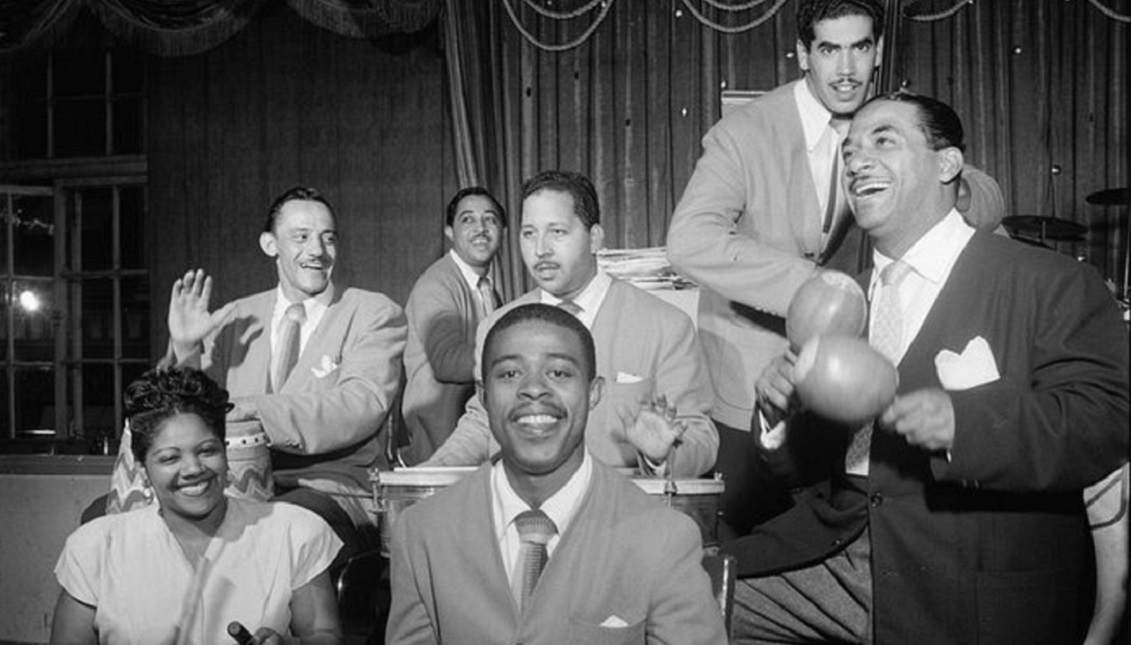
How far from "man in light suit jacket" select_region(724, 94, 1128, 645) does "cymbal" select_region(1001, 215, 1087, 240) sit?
10.2 feet

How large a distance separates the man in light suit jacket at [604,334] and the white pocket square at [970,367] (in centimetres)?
96

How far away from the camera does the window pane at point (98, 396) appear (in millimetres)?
7582

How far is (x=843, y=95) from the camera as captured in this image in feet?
11.1

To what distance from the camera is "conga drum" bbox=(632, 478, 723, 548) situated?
2.95 meters

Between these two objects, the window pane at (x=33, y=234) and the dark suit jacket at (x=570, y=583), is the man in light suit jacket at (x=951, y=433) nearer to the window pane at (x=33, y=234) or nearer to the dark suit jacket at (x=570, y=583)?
the dark suit jacket at (x=570, y=583)

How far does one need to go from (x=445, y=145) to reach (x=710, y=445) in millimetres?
4226

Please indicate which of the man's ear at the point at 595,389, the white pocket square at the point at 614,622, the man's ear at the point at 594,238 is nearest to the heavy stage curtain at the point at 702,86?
the man's ear at the point at 594,238

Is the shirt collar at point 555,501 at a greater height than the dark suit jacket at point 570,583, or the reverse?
the shirt collar at point 555,501

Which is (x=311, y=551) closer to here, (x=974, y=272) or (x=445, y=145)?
(x=974, y=272)

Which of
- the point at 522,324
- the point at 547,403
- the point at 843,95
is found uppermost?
the point at 843,95

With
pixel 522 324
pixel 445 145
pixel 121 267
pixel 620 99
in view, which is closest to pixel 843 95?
pixel 522 324

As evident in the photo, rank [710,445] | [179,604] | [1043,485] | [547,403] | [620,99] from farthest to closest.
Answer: [620,99] → [710,445] → [179,604] → [547,403] → [1043,485]

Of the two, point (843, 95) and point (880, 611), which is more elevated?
point (843, 95)

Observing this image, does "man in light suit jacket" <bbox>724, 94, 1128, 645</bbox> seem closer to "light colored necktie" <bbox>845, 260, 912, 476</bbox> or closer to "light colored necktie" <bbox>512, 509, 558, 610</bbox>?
"light colored necktie" <bbox>845, 260, 912, 476</bbox>
